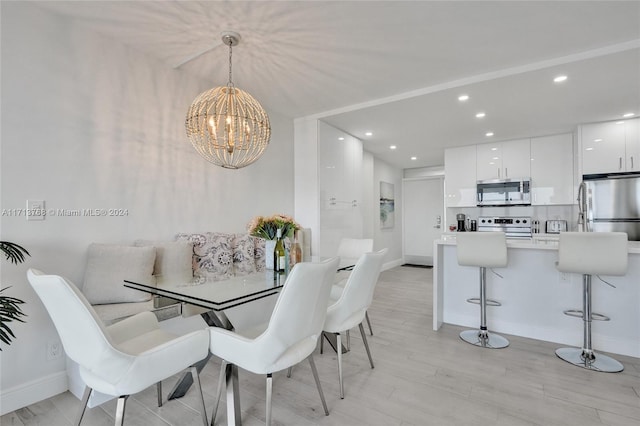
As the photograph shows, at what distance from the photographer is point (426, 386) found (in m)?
2.10

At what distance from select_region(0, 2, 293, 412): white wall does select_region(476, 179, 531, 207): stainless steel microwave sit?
14.7 ft

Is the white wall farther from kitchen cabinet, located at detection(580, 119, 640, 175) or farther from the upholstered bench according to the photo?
kitchen cabinet, located at detection(580, 119, 640, 175)

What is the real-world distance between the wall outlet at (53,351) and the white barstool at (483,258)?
3.29 meters

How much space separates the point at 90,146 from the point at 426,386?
3039 mm

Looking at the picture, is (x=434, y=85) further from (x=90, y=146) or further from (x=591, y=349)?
(x=90, y=146)

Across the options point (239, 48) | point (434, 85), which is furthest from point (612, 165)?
point (239, 48)

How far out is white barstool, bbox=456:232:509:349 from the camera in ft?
9.06

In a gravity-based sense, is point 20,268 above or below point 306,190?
below

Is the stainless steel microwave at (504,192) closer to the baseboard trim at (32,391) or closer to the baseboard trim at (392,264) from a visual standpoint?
the baseboard trim at (392,264)

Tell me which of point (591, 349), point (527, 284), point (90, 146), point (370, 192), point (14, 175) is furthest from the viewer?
point (370, 192)

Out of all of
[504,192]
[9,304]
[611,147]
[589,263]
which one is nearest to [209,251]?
[9,304]

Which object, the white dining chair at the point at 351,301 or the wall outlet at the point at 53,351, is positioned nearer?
the white dining chair at the point at 351,301

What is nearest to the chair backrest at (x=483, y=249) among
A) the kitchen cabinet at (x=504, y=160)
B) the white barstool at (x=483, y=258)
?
the white barstool at (x=483, y=258)

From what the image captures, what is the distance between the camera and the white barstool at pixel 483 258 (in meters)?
2.76
